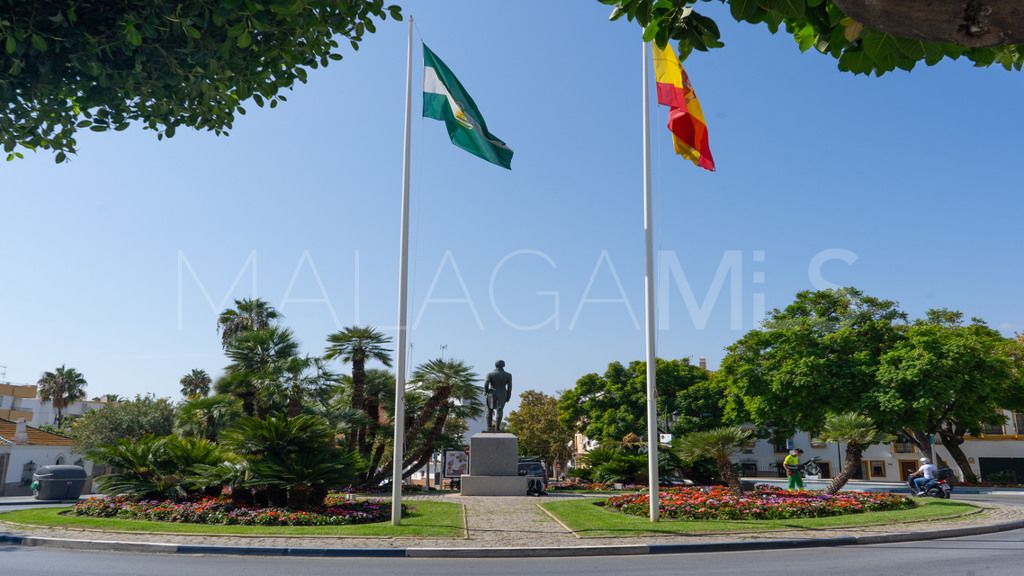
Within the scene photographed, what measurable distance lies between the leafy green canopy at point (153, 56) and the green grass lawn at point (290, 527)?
8.23m

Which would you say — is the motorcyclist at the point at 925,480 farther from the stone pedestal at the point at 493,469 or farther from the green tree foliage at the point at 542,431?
the green tree foliage at the point at 542,431

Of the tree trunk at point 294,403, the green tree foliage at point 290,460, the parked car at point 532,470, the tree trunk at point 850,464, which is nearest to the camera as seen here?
the green tree foliage at point 290,460

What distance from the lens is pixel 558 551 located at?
11.5m

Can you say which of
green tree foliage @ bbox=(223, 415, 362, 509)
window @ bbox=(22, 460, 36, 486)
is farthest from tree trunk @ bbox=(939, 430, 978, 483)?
window @ bbox=(22, 460, 36, 486)

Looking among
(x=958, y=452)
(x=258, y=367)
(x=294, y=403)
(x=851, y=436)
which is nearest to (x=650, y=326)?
(x=851, y=436)

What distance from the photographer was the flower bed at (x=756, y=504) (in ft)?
50.3

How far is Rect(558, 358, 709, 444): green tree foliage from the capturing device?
52.8 metres

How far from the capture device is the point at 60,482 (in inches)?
980

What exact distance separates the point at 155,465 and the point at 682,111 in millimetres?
15967

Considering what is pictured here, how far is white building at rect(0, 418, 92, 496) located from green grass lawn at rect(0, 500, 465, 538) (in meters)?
28.1

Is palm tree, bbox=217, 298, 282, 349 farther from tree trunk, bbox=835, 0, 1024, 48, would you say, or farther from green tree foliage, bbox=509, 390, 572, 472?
tree trunk, bbox=835, 0, 1024, 48

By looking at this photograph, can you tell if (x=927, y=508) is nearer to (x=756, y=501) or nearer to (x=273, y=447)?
(x=756, y=501)

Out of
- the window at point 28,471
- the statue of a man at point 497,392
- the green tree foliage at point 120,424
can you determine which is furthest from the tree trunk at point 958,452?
the window at point 28,471

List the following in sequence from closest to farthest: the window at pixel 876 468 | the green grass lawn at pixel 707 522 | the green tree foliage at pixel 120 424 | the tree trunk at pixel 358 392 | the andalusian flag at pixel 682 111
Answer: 1. the green grass lawn at pixel 707 522
2. the andalusian flag at pixel 682 111
3. the tree trunk at pixel 358 392
4. the green tree foliage at pixel 120 424
5. the window at pixel 876 468
